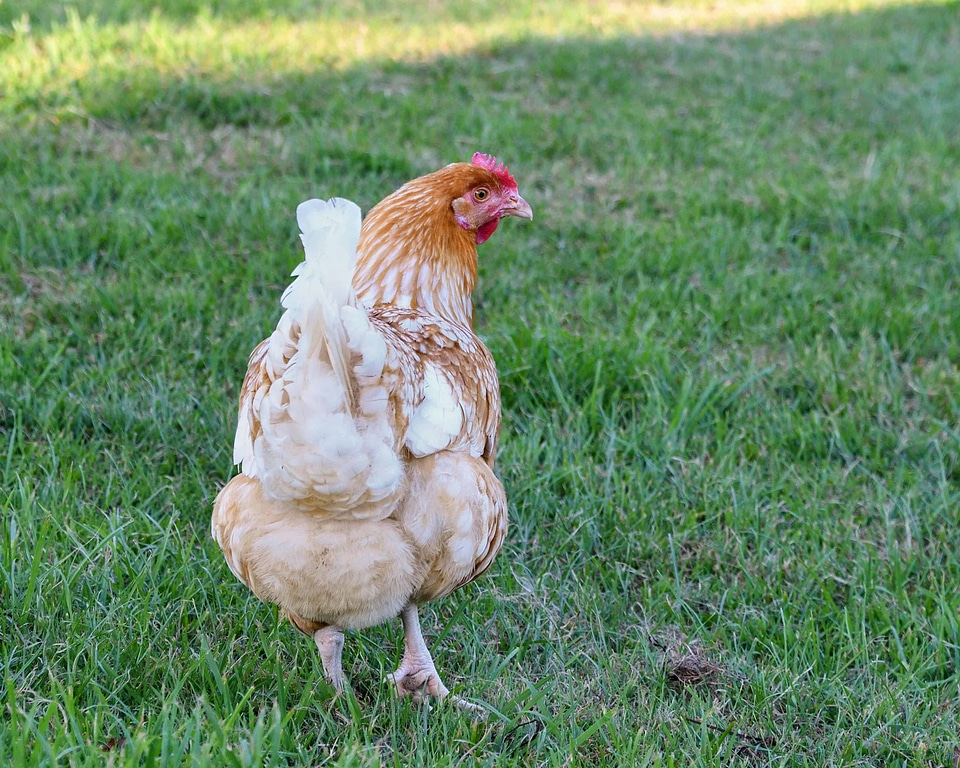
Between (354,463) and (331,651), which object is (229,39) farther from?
(354,463)

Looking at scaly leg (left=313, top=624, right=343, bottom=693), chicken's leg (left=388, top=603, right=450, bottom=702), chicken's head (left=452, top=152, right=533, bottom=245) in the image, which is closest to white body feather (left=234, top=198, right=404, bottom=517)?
scaly leg (left=313, top=624, right=343, bottom=693)

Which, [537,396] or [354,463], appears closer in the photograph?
[354,463]

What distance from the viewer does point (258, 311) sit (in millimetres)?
4078

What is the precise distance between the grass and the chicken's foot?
0.07 meters

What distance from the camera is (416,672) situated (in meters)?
2.55

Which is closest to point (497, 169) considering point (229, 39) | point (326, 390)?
point (326, 390)

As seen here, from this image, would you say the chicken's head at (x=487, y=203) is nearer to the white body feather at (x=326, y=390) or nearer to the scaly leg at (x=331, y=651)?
the white body feather at (x=326, y=390)

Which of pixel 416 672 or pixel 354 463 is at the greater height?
pixel 354 463

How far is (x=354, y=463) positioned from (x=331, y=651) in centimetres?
67

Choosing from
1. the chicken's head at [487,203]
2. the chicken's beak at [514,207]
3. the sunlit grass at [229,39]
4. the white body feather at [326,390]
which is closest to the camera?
the white body feather at [326,390]

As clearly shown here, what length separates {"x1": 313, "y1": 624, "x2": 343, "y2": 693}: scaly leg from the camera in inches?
94.4

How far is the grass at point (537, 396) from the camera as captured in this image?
2.45 metres

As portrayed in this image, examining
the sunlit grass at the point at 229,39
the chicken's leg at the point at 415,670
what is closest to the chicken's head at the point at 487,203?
the chicken's leg at the point at 415,670

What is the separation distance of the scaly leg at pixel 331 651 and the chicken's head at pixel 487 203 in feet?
4.42
